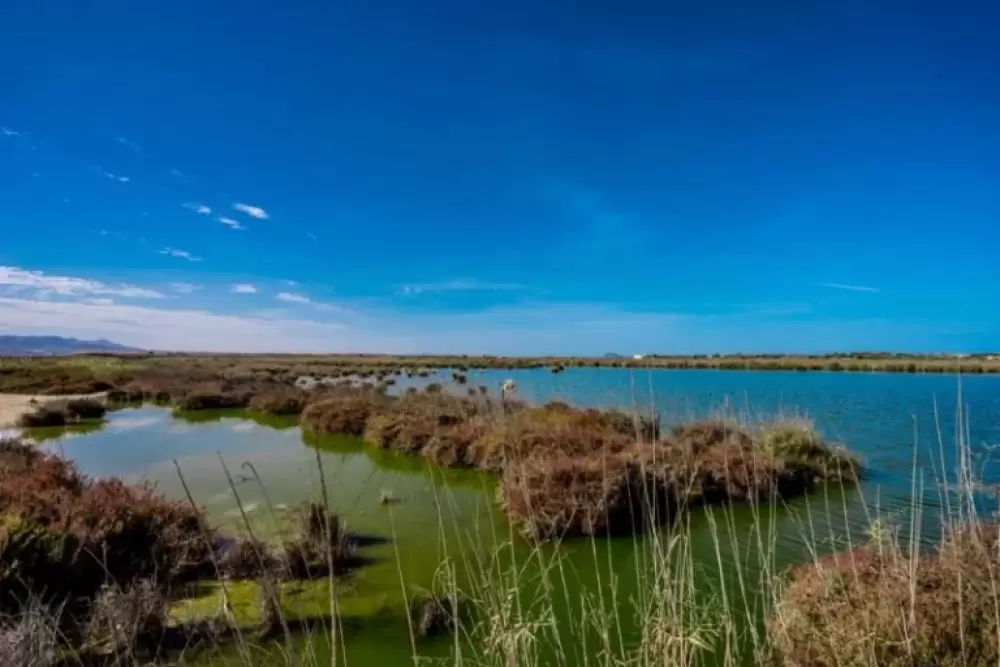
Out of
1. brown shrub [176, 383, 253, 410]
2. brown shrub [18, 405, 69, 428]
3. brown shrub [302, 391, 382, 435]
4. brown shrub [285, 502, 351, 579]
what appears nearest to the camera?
brown shrub [285, 502, 351, 579]

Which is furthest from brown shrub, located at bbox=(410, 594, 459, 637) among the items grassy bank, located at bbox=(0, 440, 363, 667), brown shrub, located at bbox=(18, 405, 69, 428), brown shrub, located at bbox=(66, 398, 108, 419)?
brown shrub, located at bbox=(66, 398, 108, 419)

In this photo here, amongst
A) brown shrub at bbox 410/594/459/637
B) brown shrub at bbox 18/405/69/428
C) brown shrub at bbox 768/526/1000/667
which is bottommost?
brown shrub at bbox 410/594/459/637

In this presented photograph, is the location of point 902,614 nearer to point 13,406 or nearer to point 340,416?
point 340,416

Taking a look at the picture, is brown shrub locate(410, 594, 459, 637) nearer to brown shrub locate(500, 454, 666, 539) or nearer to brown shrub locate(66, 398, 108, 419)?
brown shrub locate(500, 454, 666, 539)

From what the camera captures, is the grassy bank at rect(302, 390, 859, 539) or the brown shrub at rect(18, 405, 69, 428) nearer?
the grassy bank at rect(302, 390, 859, 539)

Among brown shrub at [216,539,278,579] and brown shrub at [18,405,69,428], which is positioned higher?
brown shrub at [18,405,69,428]

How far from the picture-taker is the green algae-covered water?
541 cm

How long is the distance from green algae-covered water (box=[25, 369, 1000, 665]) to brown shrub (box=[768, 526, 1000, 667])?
1.36ft

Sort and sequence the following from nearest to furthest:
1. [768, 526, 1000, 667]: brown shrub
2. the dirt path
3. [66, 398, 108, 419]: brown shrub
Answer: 1. [768, 526, 1000, 667]: brown shrub
2. the dirt path
3. [66, 398, 108, 419]: brown shrub

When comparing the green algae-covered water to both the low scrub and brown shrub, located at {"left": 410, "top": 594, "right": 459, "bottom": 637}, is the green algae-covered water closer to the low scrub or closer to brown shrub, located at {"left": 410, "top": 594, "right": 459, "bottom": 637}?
brown shrub, located at {"left": 410, "top": 594, "right": 459, "bottom": 637}

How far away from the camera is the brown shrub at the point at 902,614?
3.75 metres

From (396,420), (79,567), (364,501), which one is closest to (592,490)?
(364,501)

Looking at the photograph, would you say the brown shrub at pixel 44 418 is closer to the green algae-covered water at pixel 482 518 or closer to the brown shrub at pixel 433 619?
the green algae-covered water at pixel 482 518

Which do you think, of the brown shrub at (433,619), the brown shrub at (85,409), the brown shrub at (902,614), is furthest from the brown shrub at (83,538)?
the brown shrub at (85,409)
